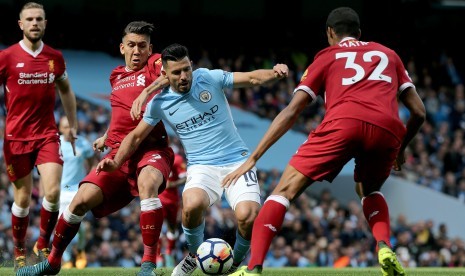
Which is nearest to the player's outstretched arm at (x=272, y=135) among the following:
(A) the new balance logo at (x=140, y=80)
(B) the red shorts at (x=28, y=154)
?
(A) the new balance logo at (x=140, y=80)

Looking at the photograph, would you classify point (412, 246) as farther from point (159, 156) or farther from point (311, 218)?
point (159, 156)

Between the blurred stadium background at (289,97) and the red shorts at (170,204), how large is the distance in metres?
1.90

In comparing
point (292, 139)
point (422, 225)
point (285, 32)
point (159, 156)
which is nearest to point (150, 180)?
point (159, 156)

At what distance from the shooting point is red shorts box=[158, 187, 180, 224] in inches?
589

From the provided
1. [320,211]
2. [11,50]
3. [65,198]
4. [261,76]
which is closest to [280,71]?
[261,76]

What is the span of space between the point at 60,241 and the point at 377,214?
121 inches

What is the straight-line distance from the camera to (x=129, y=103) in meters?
9.79

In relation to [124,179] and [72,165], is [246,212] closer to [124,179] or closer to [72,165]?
[124,179]

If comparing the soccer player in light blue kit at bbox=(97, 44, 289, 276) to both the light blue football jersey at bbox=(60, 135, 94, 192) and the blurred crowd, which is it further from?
the light blue football jersey at bbox=(60, 135, 94, 192)

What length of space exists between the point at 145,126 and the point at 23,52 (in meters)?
2.33

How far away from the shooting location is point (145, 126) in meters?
9.20

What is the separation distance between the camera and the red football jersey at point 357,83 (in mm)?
7746

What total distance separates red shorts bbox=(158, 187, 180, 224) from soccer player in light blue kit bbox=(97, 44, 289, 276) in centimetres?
542

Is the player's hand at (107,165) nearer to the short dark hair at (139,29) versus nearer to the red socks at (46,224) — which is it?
the short dark hair at (139,29)
